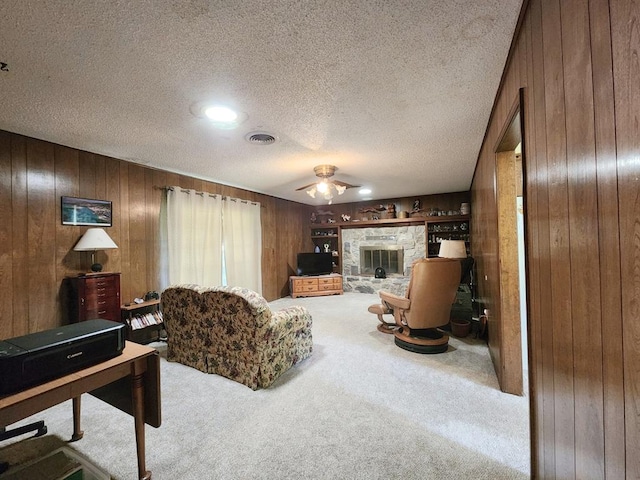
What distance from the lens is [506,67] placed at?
1594 mm

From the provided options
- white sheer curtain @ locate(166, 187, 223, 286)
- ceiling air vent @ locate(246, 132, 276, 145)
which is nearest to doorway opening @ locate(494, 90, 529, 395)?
ceiling air vent @ locate(246, 132, 276, 145)

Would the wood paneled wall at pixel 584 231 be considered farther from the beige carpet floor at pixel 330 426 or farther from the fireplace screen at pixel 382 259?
the fireplace screen at pixel 382 259

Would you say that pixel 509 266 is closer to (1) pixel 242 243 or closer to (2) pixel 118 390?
(2) pixel 118 390

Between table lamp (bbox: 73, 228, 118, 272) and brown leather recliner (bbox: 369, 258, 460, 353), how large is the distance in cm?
331

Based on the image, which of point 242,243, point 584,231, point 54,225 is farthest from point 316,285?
point 584,231

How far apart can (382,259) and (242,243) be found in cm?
360

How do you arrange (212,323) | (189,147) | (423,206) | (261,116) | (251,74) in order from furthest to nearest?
(423,206) → (189,147) → (212,323) → (261,116) → (251,74)

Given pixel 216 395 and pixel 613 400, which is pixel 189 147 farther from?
pixel 613 400

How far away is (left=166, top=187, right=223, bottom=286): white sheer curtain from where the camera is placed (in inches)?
155

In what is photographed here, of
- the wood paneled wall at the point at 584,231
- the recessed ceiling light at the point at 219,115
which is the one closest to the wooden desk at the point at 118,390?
the recessed ceiling light at the point at 219,115

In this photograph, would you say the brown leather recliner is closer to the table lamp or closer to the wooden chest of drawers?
the wooden chest of drawers

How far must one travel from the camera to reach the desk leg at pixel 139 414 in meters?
1.44

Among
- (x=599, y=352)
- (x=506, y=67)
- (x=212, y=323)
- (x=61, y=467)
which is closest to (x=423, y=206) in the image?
(x=506, y=67)

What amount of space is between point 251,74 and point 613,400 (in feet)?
6.87
